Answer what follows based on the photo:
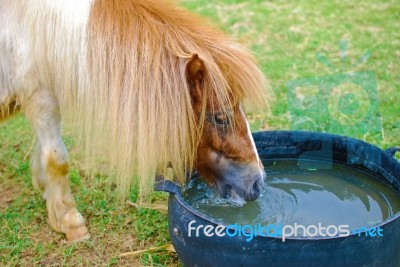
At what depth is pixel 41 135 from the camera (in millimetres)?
2723

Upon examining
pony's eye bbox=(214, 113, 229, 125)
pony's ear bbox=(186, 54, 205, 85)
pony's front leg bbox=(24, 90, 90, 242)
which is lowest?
pony's front leg bbox=(24, 90, 90, 242)

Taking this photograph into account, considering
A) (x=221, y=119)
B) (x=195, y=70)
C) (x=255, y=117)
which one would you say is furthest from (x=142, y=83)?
(x=255, y=117)

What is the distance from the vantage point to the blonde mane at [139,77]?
221 centimetres

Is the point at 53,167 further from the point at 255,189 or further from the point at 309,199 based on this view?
the point at 309,199

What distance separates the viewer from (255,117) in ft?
13.5

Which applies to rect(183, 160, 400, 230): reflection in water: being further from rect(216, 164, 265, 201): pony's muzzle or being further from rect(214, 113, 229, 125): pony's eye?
rect(214, 113, 229, 125): pony's eye

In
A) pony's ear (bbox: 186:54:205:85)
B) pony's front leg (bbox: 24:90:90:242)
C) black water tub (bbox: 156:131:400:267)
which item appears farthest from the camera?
pony's front leg (bbox: 24:90:90:242)

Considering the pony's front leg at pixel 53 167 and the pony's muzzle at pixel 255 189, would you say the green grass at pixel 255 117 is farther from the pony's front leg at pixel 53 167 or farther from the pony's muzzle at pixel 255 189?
the pony's muzzle at pixel 255 189

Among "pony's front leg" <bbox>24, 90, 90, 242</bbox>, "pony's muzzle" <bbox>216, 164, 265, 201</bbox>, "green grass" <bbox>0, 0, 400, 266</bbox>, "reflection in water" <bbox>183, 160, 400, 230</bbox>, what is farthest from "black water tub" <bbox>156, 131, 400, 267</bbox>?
"pony's front leg" <bbox>24, 90, 90, 242</bbox>

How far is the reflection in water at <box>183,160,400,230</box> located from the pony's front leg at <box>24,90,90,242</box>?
2.28 feet

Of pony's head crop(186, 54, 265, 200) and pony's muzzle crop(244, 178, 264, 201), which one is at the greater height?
pony's head crop(186, 54, 265, 200)

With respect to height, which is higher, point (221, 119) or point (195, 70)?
point (195, 70)

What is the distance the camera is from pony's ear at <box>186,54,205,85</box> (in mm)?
2152

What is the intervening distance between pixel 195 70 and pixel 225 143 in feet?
1.10
